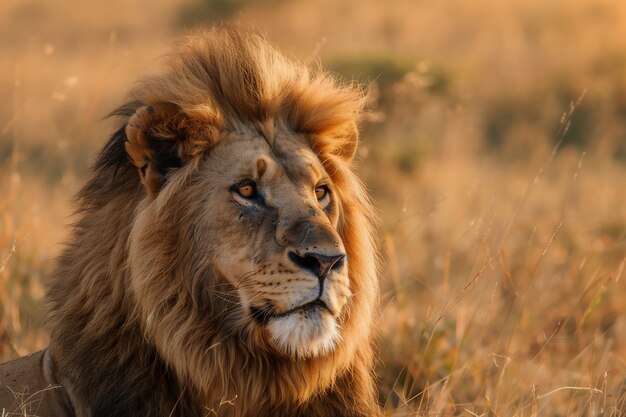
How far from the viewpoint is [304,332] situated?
3709mm

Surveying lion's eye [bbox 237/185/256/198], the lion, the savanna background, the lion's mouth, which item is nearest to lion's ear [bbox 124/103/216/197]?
the lion

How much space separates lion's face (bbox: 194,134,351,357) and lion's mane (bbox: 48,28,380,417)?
0.36 feet

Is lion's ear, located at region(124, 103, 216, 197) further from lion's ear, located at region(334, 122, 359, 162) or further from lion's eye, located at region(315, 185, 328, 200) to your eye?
lion's ear, located at region(334, 122, 359, 162)

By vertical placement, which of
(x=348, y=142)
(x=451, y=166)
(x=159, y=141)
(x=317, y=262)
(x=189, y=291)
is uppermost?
(x=348, y=142)

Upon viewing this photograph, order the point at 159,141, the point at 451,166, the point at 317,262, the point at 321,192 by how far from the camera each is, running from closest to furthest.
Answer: the point at 317,262 → the point at 159,141 → the point at 321,192 → the point at 451,166

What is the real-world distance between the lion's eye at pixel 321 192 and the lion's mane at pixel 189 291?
158 mm

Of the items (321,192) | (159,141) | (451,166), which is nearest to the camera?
(159,141)

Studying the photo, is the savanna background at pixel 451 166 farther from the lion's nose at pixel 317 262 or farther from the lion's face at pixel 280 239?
the lion's nose at pixel 317 262

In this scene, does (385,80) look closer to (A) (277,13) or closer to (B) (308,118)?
(A) (277,13)

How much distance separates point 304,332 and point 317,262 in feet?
0.83

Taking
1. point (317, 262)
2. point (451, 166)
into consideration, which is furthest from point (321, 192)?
point (451, 166)

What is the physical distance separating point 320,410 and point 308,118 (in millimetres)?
1182

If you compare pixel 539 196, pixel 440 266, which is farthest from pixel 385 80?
pixel 440 266

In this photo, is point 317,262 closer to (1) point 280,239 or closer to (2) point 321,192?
(1) point 280,239
